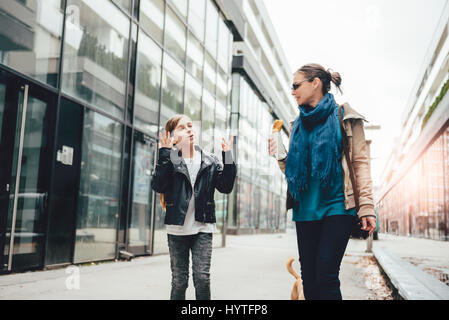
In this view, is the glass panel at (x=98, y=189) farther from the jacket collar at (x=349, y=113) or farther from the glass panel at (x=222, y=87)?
the glass panel at (x=222, y=87)

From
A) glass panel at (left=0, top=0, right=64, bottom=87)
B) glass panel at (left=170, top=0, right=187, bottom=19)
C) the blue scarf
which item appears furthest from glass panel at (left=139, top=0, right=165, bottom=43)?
the blue scarf

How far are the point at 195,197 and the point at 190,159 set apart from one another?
29 cm

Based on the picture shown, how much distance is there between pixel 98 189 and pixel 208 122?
6313mm

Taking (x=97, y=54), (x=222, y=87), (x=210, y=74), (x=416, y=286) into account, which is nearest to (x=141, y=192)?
(x=97, y=54)

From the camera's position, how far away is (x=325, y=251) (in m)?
2.41

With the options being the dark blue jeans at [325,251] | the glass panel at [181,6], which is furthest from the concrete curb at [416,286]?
the glass panel at [181,6]

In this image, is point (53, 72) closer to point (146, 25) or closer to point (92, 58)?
point (92, 58)

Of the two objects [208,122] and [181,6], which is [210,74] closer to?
[208,122]

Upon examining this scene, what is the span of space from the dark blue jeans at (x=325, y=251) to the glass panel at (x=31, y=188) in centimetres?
504

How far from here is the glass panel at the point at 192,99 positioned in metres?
12.3

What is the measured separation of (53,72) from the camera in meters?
7.09

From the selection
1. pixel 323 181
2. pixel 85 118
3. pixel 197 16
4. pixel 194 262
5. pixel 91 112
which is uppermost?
pixel 197 16

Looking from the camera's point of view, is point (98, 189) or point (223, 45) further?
point (223, 45)

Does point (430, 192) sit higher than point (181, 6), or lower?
lower
